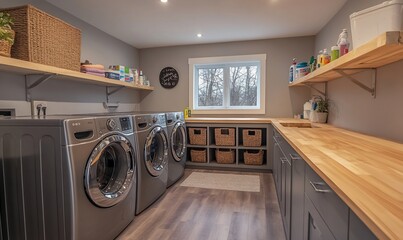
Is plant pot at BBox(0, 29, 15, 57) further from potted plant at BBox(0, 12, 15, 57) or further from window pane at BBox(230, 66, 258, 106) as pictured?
window pane at BBox(230, 66, 258, 106)

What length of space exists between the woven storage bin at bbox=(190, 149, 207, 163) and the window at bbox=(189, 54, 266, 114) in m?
0.79

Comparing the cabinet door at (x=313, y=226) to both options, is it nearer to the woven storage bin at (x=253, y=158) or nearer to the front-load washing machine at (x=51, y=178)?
the front-load washing machine at (x=51, y=178)

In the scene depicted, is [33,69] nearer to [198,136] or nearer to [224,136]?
[198,136]

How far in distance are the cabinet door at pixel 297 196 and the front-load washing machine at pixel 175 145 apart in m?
1.71

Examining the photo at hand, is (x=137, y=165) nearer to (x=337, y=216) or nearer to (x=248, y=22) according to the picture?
(x=337, y=216)

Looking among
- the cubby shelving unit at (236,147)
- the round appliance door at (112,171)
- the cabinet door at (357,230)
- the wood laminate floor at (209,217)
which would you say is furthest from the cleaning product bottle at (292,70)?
the cabinet door at (357,230)

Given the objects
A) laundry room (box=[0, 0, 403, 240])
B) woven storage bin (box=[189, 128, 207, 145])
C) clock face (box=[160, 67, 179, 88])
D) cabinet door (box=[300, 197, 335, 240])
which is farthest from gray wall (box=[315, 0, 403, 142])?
clock face (box=[160, 67, 179, 88])

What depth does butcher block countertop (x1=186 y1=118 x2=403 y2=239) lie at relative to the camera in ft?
1.70

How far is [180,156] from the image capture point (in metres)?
3.26

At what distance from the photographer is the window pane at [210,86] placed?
4.23 m

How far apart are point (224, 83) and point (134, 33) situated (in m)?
1.72

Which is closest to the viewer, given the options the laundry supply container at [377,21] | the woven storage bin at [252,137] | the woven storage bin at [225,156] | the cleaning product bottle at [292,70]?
the laundry supply container at [377,21]

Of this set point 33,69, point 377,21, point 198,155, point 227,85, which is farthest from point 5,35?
point 227,85

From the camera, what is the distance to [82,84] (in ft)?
9.70
